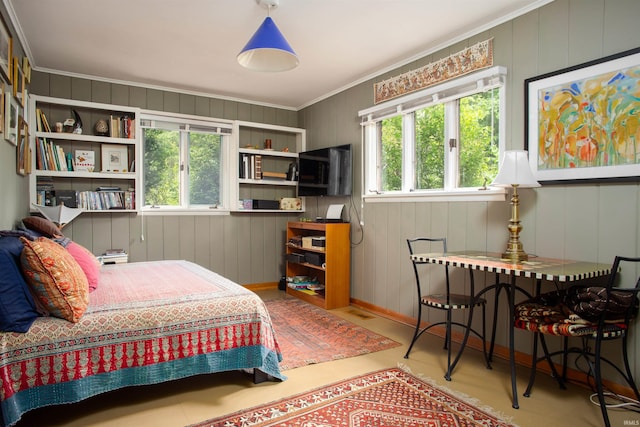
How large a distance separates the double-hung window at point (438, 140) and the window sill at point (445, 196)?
0.4 inches

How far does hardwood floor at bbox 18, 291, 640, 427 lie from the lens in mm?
2008

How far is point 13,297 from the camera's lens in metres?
1.79

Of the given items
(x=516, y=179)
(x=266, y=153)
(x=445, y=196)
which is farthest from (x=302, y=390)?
(x=266, y=153)

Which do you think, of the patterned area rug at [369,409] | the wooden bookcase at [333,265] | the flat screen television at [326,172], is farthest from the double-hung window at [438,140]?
the patterned area rug at [369,409]

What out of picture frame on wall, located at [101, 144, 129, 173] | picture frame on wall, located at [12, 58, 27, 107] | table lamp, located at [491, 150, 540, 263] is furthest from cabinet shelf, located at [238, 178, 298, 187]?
table lamp, located at [491, 150, 540, 263]

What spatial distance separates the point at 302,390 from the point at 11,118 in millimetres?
2820

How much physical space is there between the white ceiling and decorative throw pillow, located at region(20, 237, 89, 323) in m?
1.88

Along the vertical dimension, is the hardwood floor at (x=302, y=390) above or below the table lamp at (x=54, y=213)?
below

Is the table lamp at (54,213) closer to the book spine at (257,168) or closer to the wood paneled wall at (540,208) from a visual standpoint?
the book spine at (257,168)

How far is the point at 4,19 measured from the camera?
2637 mm

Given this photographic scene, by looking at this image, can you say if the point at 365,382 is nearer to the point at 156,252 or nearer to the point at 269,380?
the point at 269,380

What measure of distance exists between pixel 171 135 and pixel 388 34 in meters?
2.89

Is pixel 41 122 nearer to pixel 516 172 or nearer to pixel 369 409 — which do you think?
pixel 369 409

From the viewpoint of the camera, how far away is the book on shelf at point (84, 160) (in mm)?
4098
